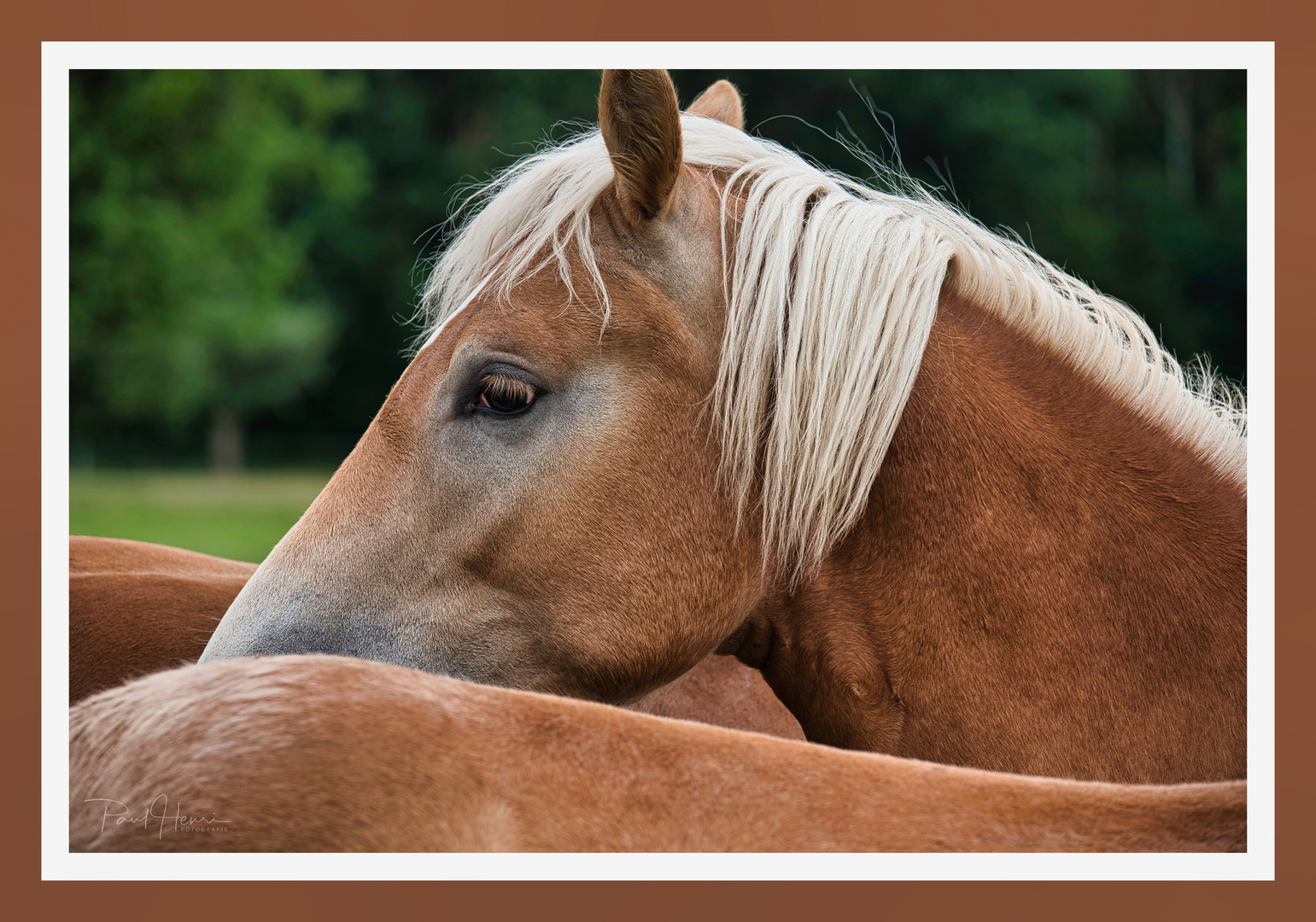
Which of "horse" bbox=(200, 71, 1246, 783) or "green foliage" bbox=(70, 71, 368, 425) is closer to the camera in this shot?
"horse" bbox=(200, 71, 1246, 783)

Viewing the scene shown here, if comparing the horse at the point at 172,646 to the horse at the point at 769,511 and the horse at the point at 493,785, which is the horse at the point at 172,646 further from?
the horse at the point at 493,785

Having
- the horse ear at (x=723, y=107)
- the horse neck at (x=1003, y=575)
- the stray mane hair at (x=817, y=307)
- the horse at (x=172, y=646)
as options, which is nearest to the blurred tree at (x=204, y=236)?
the horse at (x=172, y=646)

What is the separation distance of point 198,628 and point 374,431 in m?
0.77

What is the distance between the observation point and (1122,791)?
0.98 m

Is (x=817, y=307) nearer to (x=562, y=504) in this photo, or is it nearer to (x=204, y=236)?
(x=562, y=504)

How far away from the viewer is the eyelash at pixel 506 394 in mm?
1573

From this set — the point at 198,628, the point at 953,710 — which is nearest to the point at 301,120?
the point at 198,628

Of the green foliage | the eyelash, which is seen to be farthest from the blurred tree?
the eyelash

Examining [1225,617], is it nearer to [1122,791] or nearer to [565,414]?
[1122,791]

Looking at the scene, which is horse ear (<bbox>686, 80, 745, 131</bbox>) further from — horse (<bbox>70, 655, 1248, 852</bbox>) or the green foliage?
the green foliage

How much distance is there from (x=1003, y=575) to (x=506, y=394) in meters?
0.86

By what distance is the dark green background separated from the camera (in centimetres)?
408

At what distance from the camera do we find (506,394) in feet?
5.17

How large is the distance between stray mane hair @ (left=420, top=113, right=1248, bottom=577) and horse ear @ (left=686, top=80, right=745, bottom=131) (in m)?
0.31
